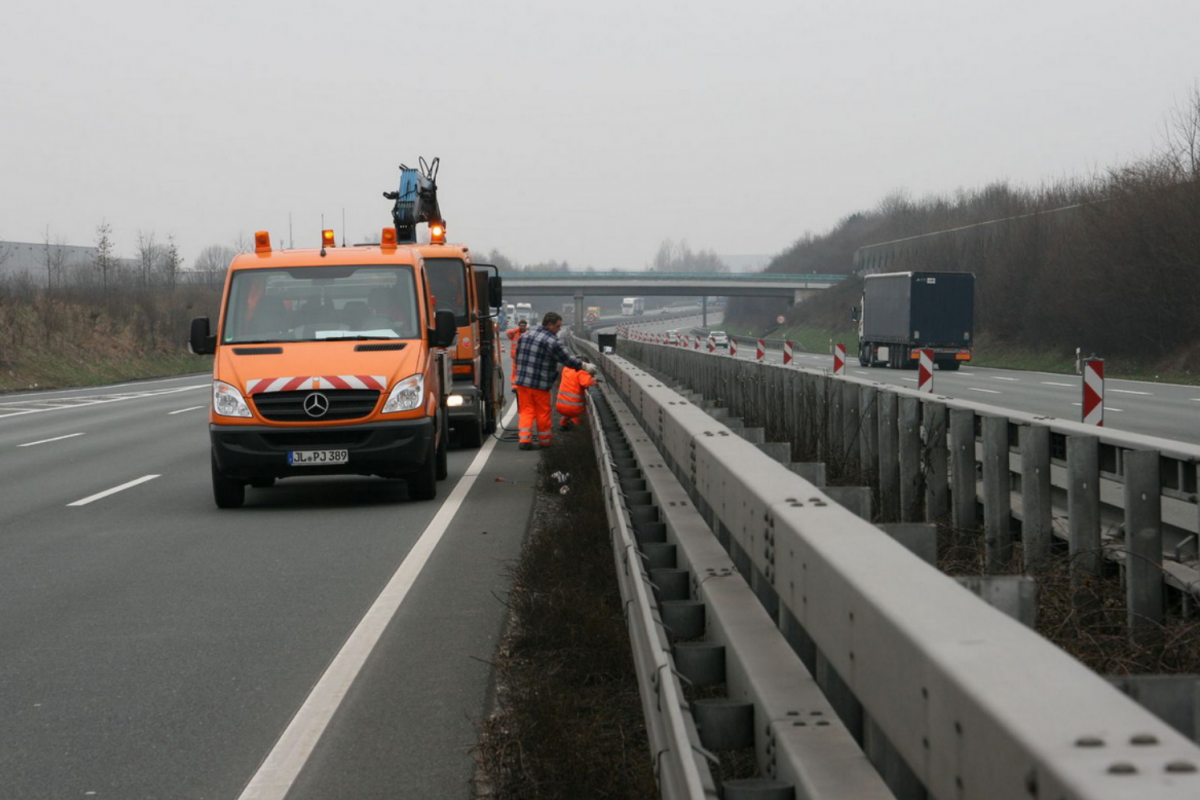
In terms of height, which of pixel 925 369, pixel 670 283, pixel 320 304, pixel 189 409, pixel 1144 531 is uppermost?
pixel 670 283

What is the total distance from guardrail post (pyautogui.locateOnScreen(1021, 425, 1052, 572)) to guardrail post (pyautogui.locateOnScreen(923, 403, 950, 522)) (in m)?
1.29

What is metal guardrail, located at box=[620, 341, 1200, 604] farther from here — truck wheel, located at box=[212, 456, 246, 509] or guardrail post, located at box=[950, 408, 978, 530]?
truck wheel, located at box=[212, 456, 246, 509]

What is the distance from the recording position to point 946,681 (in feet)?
6.93

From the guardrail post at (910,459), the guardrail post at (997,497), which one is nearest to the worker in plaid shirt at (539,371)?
the guardrail post at (910,459)

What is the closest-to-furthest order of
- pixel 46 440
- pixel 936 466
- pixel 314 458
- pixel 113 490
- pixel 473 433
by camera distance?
pixel 936 466 < pixel 314 458 < pixel 113 490 < pixel 473 433 < pixel 46 440

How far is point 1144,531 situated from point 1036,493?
987 millimetres

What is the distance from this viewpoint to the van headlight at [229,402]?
12633mm

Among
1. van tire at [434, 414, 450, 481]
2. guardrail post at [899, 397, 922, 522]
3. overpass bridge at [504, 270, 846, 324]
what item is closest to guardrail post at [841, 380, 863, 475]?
guardrail post at [899, 397, 922, 522]

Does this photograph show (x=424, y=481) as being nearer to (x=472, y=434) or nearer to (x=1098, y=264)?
(x=472, y=434)

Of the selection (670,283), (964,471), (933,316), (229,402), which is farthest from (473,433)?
(670,283)

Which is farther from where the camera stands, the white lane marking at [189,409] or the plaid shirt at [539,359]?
the white lane marking at [189,409]

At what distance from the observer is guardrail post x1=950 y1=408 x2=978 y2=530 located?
759 centimetres

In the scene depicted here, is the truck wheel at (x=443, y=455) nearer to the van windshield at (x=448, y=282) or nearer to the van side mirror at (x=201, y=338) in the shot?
the van side mirror at (x=201, y=338)

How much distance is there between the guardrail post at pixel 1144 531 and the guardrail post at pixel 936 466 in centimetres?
228
